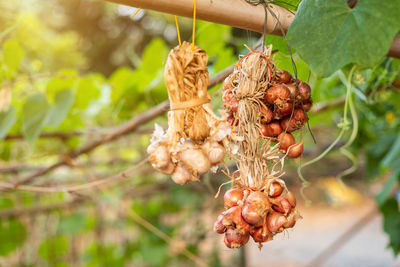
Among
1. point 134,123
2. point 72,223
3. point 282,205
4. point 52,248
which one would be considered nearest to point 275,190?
point 282,205

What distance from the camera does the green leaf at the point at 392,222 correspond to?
1.01 m

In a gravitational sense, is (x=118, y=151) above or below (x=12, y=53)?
below

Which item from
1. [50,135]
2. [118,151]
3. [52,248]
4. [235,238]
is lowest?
[52,248]

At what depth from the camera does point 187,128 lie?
267 mm

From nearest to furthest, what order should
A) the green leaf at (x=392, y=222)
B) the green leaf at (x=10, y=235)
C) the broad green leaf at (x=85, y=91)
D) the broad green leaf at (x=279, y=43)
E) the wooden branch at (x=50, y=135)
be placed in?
the broad green leaf at (x=279, y=43), the broad green leaf at (x=85, y=91), the wooden branch at (x=50, y=135), the green leaf at (x=392, y=222), the green leaf at (x=10, y=235)

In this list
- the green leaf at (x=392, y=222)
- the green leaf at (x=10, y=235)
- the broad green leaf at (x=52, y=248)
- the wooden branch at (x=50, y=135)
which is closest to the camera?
the wooden branch at (x=50, y=135)

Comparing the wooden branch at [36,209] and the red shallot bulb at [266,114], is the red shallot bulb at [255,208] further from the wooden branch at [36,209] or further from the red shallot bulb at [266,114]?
the wooden branch at [36,209]

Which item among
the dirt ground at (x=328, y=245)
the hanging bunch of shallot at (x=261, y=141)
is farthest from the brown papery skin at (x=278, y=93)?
the dirt ground at (x=328, y=245)

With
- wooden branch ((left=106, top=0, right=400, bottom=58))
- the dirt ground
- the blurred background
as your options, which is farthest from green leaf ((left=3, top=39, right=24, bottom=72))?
the dirt ground

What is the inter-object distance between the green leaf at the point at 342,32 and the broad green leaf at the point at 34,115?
58 cm

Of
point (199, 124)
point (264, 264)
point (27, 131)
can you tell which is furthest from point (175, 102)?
point (264, 264)

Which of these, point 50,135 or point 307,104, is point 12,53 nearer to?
point 50,135

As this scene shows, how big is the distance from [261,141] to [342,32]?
12 cm

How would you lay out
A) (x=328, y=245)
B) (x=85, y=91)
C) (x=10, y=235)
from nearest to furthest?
(x=85, y=91) → (x=10, y=235) → (x=328, y=245)
